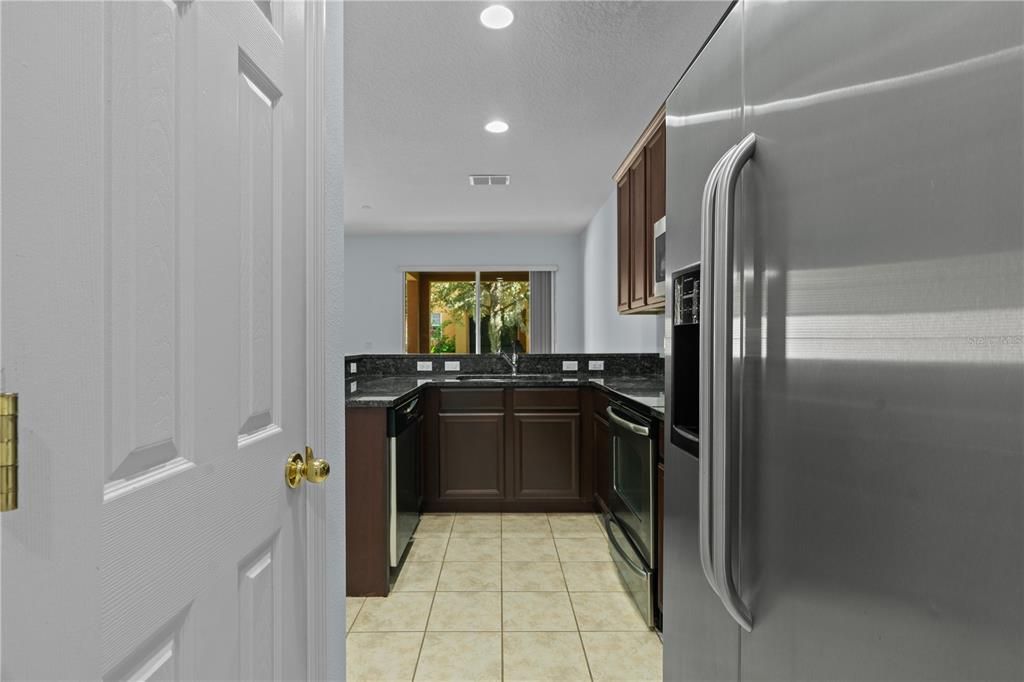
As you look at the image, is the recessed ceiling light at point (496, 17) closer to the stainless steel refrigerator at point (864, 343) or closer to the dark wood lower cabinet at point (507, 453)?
the stainless steel refrigerator at point (864, 343)

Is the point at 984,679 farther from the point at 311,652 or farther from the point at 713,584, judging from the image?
the point at 311,652

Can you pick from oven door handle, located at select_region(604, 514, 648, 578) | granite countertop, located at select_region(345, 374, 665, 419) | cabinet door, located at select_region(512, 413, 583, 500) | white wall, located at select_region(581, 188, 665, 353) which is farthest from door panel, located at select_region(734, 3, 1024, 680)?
white wall, located at select_region(581, 188, 665, 353)

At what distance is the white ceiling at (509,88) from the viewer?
2135 millimetres

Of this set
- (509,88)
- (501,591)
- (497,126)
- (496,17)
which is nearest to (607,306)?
(497,126)

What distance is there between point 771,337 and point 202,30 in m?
0.84

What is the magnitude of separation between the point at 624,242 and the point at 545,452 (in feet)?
5.00

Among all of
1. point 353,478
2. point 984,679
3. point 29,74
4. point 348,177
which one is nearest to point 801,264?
point 984,679

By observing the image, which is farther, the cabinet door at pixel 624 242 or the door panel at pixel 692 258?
the cabinet door at pixel 624 242

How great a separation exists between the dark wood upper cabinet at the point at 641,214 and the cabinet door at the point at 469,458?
1.27m

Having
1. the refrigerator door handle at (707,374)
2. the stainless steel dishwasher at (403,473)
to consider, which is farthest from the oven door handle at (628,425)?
the refrigerator door handle at (707,374)

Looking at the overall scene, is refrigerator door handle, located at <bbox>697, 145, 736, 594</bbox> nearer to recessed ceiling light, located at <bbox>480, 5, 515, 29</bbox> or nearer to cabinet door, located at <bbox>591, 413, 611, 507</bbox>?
recessed ceiling light, located at <bbox>480, 5, 515, 29</bbox>

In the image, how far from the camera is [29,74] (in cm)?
45

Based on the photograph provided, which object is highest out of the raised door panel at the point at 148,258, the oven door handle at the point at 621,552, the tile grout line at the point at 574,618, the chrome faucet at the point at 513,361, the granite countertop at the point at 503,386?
the raised door panel at the point at 148,258

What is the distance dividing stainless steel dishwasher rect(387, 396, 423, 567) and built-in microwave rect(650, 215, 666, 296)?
1.43 m
